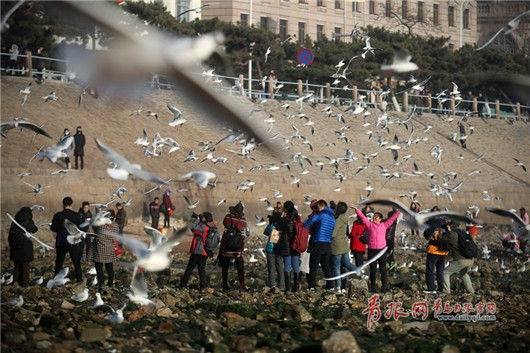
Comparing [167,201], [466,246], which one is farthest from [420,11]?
[466,246]

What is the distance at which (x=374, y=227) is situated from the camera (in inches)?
662

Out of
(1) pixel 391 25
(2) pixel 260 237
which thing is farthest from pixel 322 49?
(2) pixel 260 237

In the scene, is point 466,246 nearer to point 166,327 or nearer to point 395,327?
point 395,327

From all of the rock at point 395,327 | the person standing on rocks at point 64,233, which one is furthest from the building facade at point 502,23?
the rock at point 395,327

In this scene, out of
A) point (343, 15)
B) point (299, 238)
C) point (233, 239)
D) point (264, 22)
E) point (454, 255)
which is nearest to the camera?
point (233, 239)

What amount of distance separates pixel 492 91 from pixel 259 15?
44.5 feet

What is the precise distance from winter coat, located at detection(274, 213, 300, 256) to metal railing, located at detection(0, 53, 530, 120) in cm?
1729

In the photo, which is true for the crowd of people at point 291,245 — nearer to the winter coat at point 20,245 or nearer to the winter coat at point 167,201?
the winter coat at point 20,245

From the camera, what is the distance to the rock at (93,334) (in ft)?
37.1

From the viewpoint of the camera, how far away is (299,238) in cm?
1697

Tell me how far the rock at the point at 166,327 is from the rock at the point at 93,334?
96 cm

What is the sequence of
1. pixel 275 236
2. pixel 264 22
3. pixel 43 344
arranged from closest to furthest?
pixel 43 344
pixel 275 236
pixel 264 22

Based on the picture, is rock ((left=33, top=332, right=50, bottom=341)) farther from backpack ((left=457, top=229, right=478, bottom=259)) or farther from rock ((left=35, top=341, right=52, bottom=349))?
backpack ((left=457, top=229, right=478, bottom=259))

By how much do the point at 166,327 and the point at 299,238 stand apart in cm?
476
